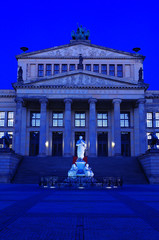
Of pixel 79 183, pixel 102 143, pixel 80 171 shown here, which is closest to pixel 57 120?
pixel 102 143

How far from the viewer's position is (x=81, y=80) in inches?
1989

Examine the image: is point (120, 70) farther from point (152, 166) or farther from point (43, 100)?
point (152, 166)

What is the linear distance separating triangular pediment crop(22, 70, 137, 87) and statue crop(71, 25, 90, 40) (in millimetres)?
18897

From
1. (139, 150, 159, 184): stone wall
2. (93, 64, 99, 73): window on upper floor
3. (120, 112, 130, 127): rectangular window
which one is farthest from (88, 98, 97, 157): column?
(93, 64, 99, 73): window on upper floor

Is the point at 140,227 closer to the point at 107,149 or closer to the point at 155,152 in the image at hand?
the point at 155,152

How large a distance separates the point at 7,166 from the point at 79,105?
21.4 metres

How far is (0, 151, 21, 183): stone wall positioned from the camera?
121 ft

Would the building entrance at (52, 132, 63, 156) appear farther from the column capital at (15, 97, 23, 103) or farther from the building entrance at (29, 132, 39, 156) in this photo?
the column capital at (15, 97, 23, 103)

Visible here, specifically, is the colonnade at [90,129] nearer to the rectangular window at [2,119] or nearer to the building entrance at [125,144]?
the building entrance at [125,144]

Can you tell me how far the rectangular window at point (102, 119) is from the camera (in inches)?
2201

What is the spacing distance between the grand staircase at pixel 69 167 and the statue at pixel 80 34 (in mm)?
32737

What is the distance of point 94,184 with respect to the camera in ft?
83.5

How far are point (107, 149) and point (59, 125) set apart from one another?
10.0 m

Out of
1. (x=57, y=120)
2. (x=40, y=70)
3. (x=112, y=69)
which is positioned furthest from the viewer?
(x=40, y=70)
